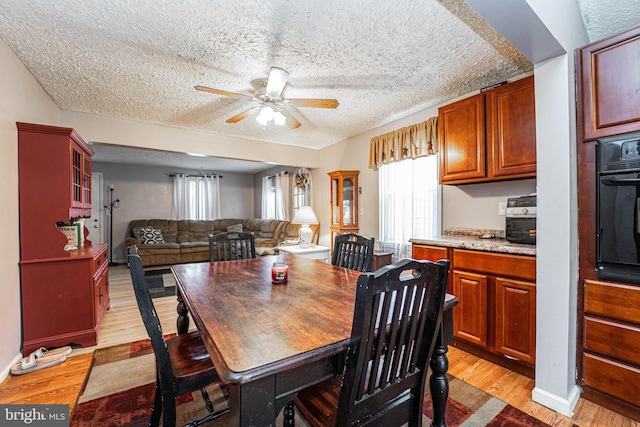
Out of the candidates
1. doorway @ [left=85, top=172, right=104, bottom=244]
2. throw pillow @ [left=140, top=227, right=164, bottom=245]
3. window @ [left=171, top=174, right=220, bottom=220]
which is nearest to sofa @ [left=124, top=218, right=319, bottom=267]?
throw pillow @ [left=140, top=227, right=164, bottom=245]

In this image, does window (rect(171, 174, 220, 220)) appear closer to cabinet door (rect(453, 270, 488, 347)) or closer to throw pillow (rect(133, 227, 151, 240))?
throw pillow (rect(133, 227, 151, 240))

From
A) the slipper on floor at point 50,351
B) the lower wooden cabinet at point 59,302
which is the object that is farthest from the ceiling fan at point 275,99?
the slipper on floor at point 50,351

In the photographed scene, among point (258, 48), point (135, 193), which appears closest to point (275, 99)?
point (258, 48)

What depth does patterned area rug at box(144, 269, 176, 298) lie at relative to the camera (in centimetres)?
393

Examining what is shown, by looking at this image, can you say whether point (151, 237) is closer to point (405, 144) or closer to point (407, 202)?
point (407, 202)

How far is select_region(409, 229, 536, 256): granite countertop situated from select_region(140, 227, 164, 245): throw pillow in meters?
5.50

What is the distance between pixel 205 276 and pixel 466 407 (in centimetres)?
173

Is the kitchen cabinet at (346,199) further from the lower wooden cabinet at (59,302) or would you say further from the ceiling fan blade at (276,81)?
the lower wooden cabinet at (59,302)

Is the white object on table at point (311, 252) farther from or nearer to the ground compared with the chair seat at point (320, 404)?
farther from the ground

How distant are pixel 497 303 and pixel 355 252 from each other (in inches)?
42.1

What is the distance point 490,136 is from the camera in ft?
7.57

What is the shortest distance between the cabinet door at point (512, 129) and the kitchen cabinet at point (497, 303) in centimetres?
70

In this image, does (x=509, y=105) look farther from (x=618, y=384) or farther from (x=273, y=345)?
(x=273, y=345)

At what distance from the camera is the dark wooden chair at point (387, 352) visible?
2.75ft
